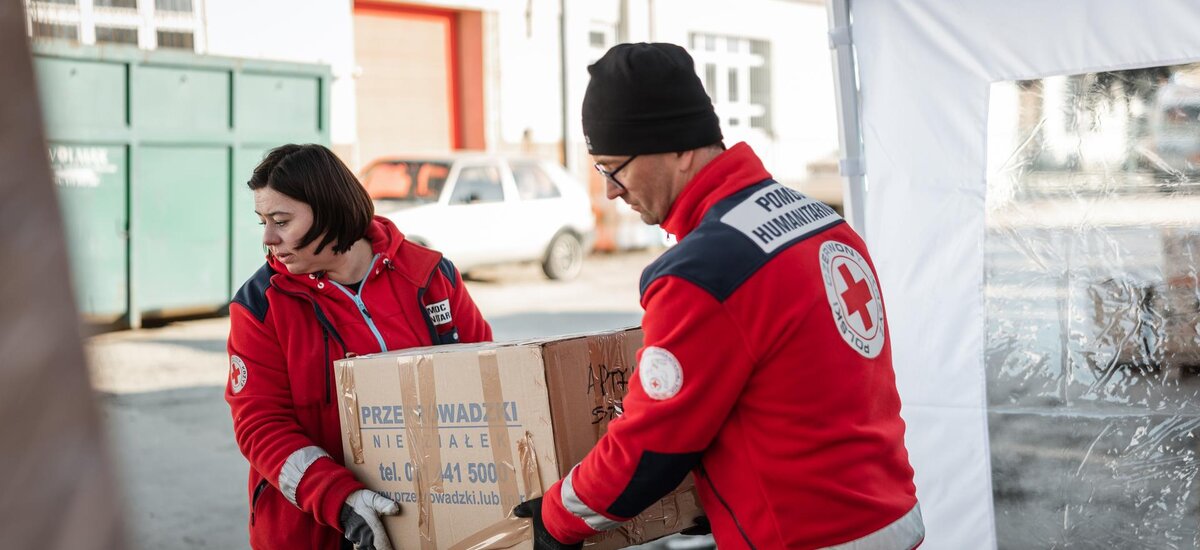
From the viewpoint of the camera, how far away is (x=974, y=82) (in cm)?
339

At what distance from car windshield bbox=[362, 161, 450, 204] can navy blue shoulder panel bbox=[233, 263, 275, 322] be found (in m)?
10.2

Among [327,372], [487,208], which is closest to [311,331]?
[327,372]

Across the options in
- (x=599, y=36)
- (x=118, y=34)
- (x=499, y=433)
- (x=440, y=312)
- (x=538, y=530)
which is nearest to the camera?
(x=538, y=530)

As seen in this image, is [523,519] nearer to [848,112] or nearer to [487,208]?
[848,112]

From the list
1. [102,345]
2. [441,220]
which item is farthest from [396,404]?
[441,220]

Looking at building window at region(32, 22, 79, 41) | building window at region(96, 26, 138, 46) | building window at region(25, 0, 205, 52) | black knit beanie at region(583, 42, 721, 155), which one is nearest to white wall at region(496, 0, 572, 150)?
building window at region(25, 0, 205, 52)

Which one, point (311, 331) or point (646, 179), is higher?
point (646, 179)

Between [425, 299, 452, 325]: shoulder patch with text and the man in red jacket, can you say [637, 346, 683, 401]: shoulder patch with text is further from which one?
[425, 299, 452, 325]: shoulder patch with text

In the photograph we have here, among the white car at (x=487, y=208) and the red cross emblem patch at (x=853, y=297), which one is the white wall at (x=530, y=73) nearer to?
the white car at (x=487, y=208)

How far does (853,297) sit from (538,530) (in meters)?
0.72

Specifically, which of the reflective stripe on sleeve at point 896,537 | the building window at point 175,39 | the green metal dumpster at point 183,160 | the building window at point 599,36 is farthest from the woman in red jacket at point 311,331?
the building window at point 599,36

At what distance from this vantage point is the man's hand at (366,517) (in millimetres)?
2264

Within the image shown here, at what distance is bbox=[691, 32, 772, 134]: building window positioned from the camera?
20.8 m

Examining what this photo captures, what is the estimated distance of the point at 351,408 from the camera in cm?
233
